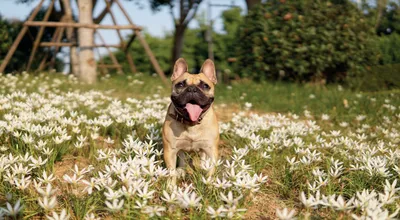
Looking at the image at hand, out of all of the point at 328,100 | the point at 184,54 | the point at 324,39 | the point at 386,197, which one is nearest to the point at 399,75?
the point at 324,39

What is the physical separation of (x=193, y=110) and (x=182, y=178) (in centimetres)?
63

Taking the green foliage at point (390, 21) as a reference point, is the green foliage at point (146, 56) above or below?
below

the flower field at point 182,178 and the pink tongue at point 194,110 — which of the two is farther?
the pink tongue at point 194,110

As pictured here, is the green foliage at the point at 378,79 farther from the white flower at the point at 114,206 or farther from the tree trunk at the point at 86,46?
the white flower at the point at 114,206

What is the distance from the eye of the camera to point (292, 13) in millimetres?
11508

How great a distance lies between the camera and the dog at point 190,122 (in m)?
3.44

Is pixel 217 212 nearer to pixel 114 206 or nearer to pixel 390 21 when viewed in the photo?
pixel 114 206

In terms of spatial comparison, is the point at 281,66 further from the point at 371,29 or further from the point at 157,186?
the point at 157,186

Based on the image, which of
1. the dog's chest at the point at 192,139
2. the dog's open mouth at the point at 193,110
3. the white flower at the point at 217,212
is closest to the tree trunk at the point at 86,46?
the dog's chest at the point at 192,139

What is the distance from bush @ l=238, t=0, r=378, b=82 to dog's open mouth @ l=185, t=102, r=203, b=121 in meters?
8.09

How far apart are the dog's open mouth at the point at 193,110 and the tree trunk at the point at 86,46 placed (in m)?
8.12

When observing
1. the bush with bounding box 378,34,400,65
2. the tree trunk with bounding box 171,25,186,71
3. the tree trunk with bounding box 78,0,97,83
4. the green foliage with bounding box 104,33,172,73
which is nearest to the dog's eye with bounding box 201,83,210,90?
the tree trunk with bounding box 78,0,97,83

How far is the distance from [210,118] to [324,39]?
28.1ft

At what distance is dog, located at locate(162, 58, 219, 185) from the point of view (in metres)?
3.44
